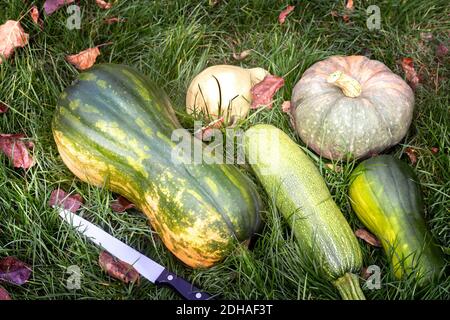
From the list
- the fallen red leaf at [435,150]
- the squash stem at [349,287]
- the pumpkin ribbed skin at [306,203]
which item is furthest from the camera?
the fallen red leaf at [435,150]

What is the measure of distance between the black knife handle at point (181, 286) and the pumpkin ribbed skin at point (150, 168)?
4.6 inches

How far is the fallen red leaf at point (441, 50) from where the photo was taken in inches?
145

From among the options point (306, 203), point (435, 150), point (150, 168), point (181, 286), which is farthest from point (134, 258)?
point (435, 150)

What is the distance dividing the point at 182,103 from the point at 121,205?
0.75 meters

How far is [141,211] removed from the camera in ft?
9.98

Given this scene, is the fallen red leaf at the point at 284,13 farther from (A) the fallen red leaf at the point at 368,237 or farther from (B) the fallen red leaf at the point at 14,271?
(B) the fallen red leaf at the point at 14,271

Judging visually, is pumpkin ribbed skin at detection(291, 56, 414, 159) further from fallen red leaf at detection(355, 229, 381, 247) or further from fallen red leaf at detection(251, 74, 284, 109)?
fallen red leaf at detection(355, 229, 381, 247)

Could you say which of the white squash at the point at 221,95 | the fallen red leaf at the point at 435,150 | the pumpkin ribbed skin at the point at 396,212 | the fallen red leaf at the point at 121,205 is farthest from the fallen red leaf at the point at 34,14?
the fallen red leaf at the point at 435,150

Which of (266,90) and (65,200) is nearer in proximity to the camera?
(65,200)

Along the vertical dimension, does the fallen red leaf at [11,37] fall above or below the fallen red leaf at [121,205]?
above

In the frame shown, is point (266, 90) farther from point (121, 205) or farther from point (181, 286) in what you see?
point (181, 286)

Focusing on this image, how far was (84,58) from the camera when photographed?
139 inches

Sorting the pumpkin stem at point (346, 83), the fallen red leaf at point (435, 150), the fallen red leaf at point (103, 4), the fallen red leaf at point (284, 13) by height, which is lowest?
the fallen red leaf at point (435, 150)

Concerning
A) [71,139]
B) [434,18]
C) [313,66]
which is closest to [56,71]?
[71,139]
